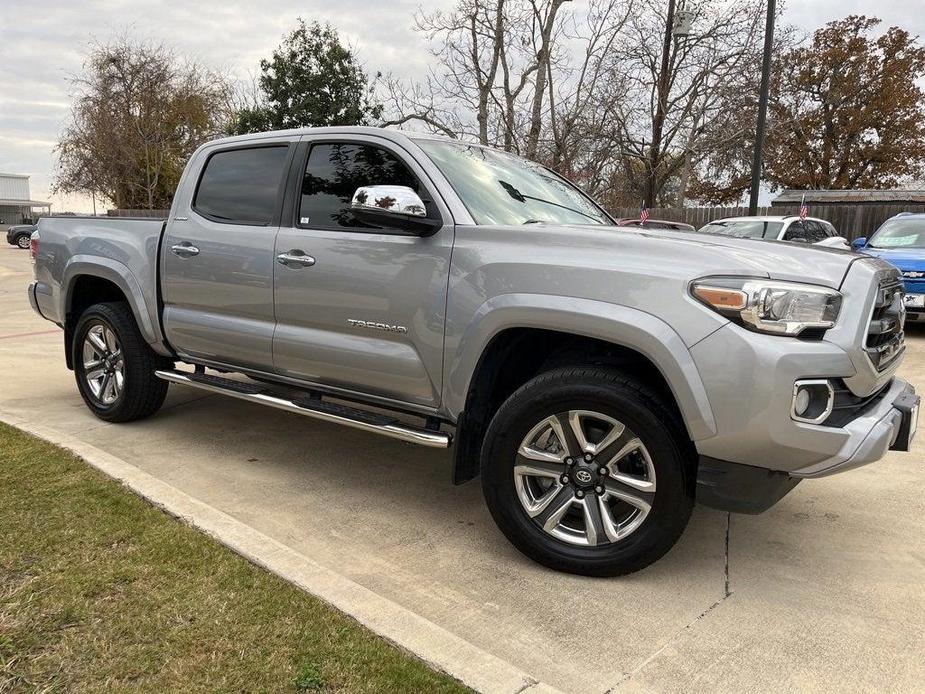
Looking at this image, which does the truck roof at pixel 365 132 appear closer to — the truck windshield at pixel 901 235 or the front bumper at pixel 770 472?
the front bumper at pixel 770 472

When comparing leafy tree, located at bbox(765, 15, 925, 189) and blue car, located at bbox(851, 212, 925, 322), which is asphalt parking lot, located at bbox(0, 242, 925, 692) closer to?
blue car, located at bbox(851, 212, 925, 322)

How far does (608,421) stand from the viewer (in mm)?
2922

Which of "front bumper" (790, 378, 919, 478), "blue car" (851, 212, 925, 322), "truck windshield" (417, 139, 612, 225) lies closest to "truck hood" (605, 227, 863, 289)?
"front bumper" (790, 378, 919, 478)

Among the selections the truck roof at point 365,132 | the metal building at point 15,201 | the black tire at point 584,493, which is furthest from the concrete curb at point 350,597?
the metal building at point 15,201

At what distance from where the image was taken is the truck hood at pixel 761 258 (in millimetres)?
2680

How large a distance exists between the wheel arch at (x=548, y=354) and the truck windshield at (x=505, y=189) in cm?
60

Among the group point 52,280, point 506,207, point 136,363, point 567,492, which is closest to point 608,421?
point 567,492

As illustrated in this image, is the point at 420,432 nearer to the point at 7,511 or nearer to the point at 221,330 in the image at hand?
the point at 221,330

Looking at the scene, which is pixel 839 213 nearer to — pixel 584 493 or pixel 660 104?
pixel 660 104

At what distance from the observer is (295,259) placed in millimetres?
3865

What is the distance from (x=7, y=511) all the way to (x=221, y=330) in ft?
4.76

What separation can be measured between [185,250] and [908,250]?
9.36 m

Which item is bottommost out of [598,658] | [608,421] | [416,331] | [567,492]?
[598,658]

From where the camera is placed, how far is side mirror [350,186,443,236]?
325 centimetres
